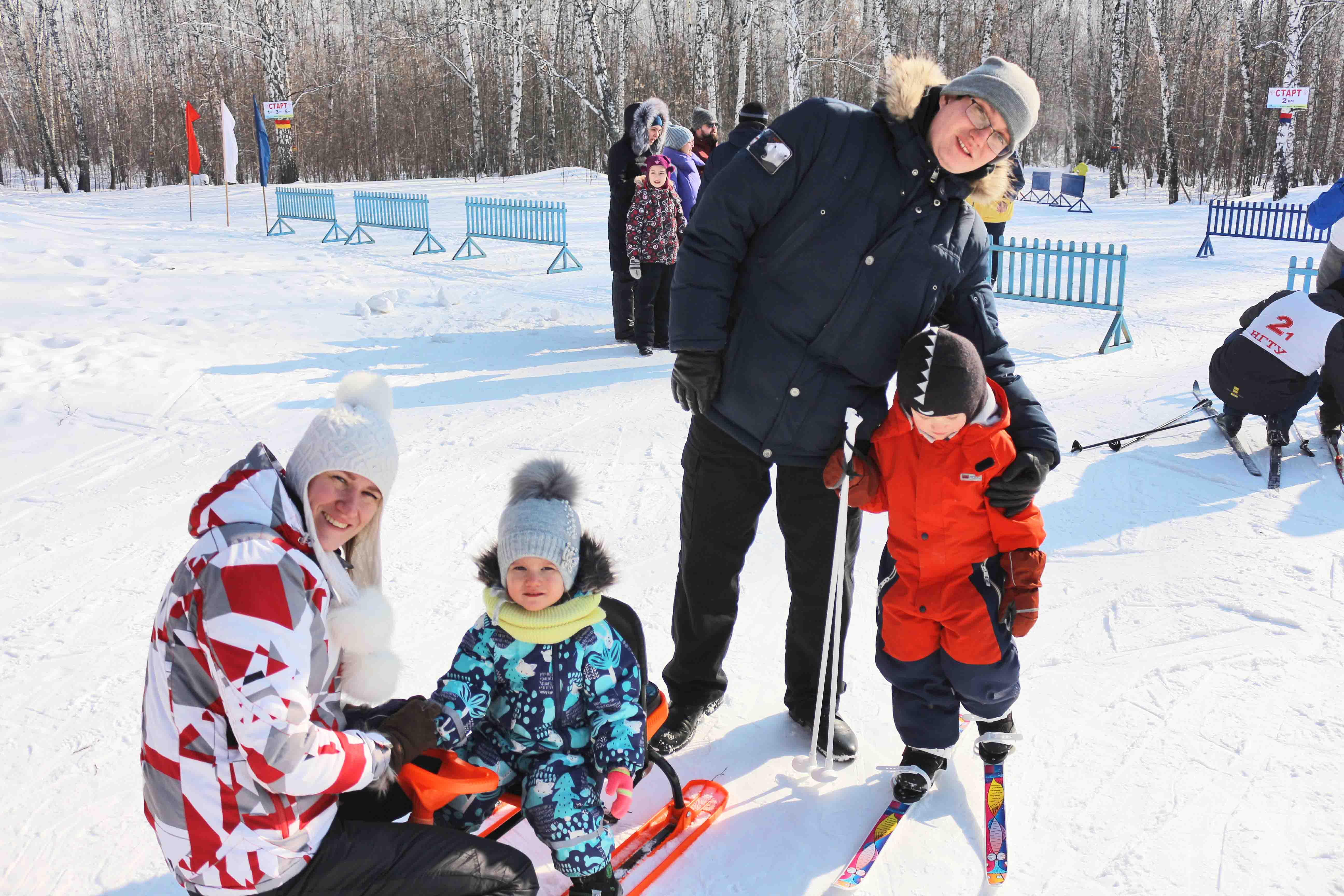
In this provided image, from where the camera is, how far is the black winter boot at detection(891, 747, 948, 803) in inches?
99.4

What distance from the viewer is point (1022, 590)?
230cm

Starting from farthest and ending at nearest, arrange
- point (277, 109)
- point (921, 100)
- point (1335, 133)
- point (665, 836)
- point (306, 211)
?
point (1335, 133), point (277, 109), point (306, 211), point (665, 836), point (921, 100)

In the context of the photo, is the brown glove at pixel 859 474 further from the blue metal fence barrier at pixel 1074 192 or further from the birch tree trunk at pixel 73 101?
the birch tree trunk at pixel 73 101

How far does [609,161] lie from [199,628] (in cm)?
590

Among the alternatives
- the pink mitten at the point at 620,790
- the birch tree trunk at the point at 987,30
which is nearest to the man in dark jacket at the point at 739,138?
the pink mitten at the point at 620,790

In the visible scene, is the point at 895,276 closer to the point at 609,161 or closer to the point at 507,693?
the point at 507,693

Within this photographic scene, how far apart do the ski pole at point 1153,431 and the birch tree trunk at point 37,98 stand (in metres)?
25.5

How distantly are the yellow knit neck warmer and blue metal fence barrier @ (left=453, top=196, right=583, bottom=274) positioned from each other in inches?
354

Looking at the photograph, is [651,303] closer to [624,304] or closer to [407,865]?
[624,304]

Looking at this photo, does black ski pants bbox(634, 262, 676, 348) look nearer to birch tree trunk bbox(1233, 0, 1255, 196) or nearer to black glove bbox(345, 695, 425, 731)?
black glove bbox(345, 695, 425, 731)

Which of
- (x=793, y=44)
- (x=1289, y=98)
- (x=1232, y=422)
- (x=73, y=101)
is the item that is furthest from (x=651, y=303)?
(x=73, y=101)

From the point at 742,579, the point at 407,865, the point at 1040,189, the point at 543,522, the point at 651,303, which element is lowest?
the point at 742,579

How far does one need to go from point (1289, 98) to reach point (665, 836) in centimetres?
1662

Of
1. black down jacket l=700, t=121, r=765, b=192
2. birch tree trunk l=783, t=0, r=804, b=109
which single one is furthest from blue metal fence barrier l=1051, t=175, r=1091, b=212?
black down jacket l=700, t=121, r=765, b=192
